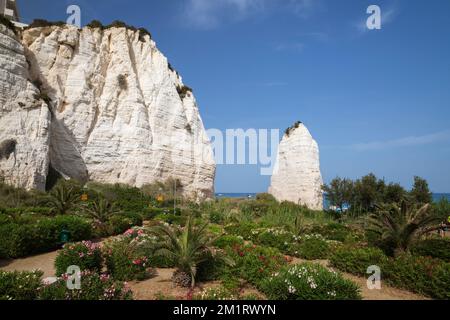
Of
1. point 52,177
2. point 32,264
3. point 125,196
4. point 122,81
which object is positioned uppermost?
point 122,81

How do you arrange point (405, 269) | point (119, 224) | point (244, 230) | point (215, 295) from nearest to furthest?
point (215, 295)
point (405, 269)
point (119, 224)
point (244, 230)

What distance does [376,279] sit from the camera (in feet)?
24.4

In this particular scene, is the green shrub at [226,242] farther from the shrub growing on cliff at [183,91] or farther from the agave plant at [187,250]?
the shrub growing on cliff at [183,91]

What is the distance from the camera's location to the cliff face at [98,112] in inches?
942

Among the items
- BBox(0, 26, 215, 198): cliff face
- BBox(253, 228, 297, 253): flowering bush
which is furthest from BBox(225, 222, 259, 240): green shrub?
BBox(0, 26, 215, 198): cliff face

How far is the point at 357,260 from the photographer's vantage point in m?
8.11

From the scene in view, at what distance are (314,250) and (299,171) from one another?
24.3 meters

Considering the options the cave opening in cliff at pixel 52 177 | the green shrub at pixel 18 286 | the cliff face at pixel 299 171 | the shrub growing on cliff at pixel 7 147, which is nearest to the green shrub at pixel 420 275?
the green shrub at pixel 18 286

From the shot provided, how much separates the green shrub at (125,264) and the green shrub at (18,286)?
192 cm

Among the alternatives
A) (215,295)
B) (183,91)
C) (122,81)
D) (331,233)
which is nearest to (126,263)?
(215,295)

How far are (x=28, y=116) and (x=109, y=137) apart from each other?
7814mm

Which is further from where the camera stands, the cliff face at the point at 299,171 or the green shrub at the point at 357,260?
the cliff face at the point at 299,171

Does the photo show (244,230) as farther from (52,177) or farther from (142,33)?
(142,33)

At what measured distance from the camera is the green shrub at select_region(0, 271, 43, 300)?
4957 millimetres
